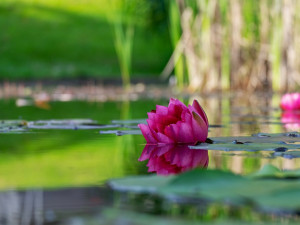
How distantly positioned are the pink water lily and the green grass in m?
23.3

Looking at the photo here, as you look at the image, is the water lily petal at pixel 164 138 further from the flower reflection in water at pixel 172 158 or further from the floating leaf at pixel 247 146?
the floating leaf at pixel 247 146

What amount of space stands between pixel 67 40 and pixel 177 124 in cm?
2959

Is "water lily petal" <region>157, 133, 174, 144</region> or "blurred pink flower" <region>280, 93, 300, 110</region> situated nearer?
"water lily petal" <region>157, 133, 174, 144</region>

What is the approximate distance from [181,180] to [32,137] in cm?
196

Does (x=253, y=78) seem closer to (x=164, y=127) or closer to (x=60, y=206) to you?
(x=164, y=127)

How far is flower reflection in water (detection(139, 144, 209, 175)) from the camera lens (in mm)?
2268

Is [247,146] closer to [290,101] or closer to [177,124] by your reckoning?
[177,124]

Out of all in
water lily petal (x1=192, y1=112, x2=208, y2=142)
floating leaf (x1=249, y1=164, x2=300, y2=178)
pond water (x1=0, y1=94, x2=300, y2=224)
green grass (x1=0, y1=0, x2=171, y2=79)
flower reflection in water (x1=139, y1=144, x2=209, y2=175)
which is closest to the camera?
pond water (x1=0, y1=94, x2=300, y2=224)

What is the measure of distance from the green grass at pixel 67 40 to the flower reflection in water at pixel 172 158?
2349 centimetres

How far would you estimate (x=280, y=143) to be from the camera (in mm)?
2994

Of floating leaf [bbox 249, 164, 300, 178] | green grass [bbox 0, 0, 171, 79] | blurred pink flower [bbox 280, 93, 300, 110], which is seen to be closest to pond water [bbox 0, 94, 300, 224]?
floating leaf [bbox 249, 164, 300, 178]

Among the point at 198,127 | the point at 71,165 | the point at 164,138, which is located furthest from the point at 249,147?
the point at 71,165

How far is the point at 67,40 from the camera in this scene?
3209 centimetres

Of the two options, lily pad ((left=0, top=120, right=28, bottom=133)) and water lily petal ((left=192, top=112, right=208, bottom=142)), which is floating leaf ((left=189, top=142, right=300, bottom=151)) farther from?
lily pad ((left=0, top=120, right=28, bottom=133))
